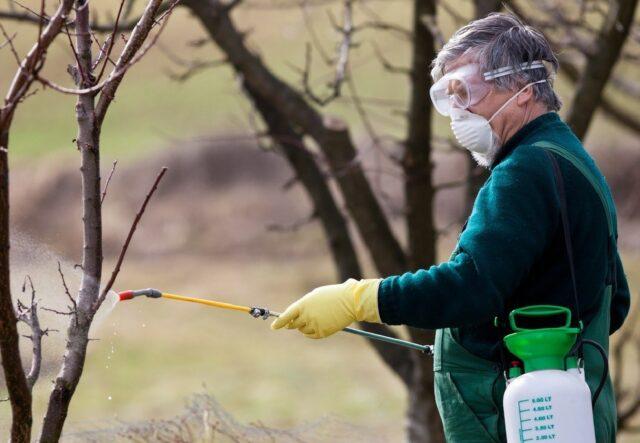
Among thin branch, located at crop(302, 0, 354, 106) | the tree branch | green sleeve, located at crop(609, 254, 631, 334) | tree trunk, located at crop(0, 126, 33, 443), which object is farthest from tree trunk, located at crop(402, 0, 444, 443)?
tree trunk, located at crop(0, 126, 33, 443)

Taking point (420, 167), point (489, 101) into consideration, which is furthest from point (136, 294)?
point (420, 167)

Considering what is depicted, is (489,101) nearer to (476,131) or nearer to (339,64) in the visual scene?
(476,131)

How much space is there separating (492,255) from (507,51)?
1.74ft

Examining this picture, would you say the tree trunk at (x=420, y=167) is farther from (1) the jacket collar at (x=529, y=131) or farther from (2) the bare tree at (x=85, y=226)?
(2) the bare tree at (x=85, y=226)

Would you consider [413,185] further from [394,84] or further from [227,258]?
[394,84]

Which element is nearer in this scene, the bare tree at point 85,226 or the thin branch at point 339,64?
the bare tree at point 85,226

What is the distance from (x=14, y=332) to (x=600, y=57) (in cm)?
300

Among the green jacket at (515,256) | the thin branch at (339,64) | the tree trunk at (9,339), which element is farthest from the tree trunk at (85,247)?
the thin branch at (339,64)

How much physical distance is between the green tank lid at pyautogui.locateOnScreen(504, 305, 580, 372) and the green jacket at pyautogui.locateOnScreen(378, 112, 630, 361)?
0.06 metres

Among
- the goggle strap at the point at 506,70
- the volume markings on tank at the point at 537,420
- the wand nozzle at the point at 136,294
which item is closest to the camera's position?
the volume markings on tank at the point at 537,420

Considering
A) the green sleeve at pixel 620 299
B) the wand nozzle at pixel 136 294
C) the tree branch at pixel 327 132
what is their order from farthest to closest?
the tree branch at pixel 327 132 → the green sleeve at pixel 620 299 → the wand nozzle at pixel 136 294

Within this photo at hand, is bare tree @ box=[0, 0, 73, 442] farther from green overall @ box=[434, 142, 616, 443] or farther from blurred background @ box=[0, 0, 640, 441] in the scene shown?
blurred background @ box=[0, 0, 640, 441]

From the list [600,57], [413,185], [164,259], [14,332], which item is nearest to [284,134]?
[413,185]

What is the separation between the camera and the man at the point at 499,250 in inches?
94.0
